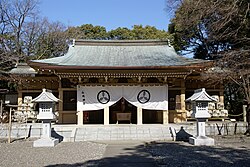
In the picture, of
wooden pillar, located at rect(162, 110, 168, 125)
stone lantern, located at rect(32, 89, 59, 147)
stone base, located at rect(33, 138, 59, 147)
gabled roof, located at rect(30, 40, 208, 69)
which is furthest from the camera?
wooden pillar, located at rect(162, 110, 168, 125)

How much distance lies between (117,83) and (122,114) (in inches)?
72.0

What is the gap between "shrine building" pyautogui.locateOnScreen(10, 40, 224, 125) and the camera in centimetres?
1376

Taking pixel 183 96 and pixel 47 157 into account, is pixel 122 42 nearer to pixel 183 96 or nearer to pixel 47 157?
pixel 183 96

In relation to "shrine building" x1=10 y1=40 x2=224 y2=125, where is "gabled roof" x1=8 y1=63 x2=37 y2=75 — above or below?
above

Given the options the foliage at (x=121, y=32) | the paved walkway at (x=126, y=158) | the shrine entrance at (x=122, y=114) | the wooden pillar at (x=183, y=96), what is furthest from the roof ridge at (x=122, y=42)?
the foliage at (x=121, y=32)

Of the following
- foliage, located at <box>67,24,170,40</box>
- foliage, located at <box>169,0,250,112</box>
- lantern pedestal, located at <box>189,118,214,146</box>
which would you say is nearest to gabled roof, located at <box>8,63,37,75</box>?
foliage, located at <box>169,0,250,112</box>

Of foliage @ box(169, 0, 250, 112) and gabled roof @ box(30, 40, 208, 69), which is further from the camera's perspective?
gabled roof @ box(30, 40, 208, 69)

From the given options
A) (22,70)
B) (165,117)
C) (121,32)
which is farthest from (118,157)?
(121,32)

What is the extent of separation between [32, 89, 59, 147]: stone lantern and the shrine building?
11.2ft

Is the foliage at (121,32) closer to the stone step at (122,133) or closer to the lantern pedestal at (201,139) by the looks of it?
the stone step at (122,133)

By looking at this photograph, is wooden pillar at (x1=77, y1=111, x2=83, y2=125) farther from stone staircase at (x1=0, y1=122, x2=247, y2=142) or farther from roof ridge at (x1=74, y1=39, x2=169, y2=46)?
roof ridge at (x1=74, y1=39, x2=169, y2=46)

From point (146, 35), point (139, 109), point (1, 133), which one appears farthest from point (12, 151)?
point (146, 35)

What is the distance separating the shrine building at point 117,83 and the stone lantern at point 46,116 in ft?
11.2

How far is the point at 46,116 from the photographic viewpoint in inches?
394
